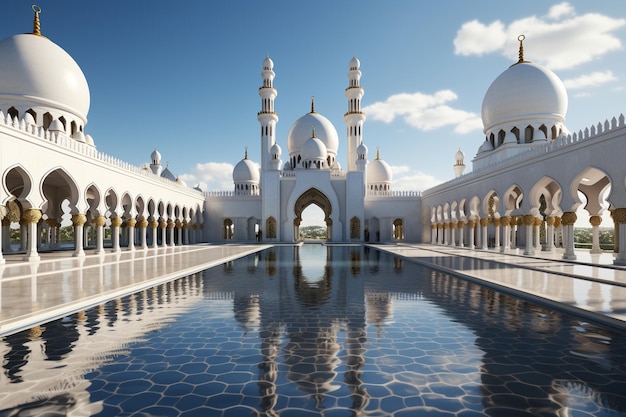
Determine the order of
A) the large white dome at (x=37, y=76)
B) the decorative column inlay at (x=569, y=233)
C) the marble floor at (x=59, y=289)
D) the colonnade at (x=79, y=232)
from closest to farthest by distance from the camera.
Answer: the marble floor at (x=59, y=289)
the colonnade at (x=79, y=232)
the decorative column inlay at (x=569, y=233)
the large white dome at (x=37, y=76)

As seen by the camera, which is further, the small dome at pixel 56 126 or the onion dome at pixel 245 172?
the onion dome at pixel 245 172

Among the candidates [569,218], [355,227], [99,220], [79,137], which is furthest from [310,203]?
[569,218]

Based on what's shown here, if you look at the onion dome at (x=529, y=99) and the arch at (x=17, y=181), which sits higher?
the onion dome at (x=529, y=99)

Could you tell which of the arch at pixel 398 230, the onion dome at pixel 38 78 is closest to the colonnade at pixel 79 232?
the onion dome at pixel 38 78

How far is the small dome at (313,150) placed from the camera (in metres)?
26.4

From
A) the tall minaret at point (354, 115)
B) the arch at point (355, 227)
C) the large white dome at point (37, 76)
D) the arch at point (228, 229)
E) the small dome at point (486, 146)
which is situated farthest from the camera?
the arch at point (228, 229)

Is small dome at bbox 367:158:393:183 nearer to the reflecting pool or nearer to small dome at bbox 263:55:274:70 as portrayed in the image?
small dome at bbox 263:55:274:70

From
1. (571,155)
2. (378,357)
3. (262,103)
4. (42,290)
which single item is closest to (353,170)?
(262,103)

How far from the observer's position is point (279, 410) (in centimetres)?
221

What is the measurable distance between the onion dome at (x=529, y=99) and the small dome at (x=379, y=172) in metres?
9.82

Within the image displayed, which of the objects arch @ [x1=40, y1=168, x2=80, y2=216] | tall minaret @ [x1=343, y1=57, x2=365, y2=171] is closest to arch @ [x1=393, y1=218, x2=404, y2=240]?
tall minaret @ [x1=343, y1=57, x2=365, y2=171]

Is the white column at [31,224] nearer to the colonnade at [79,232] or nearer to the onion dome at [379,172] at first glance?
the colonnade at [79,232]

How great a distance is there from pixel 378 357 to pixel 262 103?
83.5 feet

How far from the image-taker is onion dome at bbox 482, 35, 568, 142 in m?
18.9
